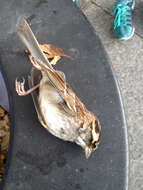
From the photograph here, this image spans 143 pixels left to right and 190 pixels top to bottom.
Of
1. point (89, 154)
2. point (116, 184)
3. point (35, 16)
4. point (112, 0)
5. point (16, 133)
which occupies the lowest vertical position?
point (112, 0)

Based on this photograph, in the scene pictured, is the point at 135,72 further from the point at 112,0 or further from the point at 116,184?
the point at 116,184

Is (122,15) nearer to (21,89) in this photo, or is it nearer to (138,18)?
(138,18)

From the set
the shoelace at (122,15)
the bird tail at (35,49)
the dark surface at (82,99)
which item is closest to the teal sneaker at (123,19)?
the shoelace at (122,15)

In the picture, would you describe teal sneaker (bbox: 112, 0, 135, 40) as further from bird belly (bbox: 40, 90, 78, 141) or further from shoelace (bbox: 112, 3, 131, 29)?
bird belly (bbox: 40, 90, 78, 141)

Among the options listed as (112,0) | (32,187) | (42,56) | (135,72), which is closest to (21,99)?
(42,56)

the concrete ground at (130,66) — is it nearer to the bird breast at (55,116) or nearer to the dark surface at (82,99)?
the dark surface at (82,99)

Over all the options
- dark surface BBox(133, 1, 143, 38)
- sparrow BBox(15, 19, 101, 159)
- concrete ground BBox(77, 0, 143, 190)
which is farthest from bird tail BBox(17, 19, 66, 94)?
dark surface BBox(133, 1, 143, 38)

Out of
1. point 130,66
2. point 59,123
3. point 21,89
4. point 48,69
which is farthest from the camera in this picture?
point 130,66

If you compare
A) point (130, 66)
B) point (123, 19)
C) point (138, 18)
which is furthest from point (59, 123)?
point (138, 18)
